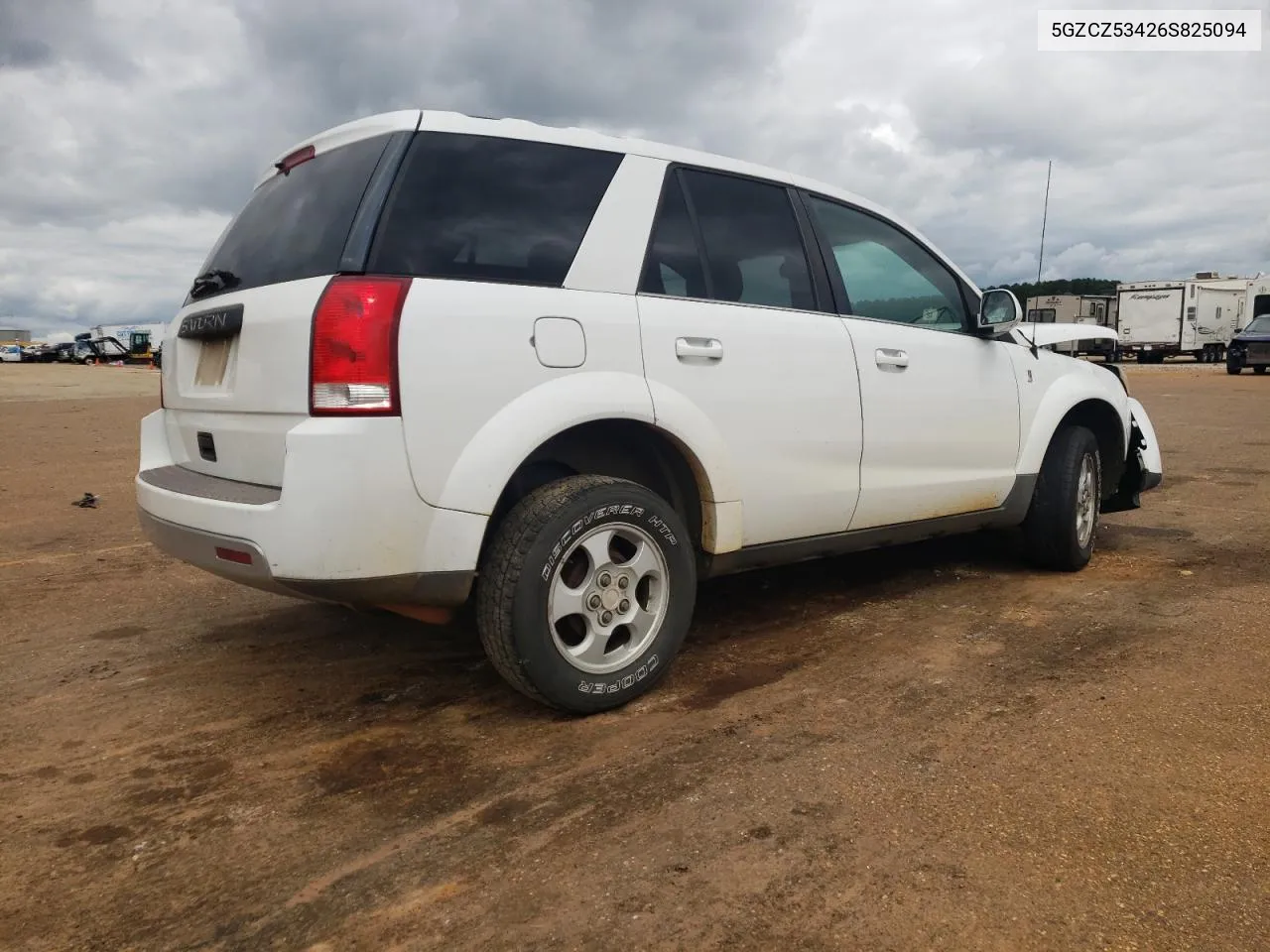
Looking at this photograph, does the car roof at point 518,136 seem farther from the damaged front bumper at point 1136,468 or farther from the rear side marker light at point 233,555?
the damaged front bumper at point 1136,468

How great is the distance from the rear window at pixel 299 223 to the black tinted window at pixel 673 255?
0.92 metres

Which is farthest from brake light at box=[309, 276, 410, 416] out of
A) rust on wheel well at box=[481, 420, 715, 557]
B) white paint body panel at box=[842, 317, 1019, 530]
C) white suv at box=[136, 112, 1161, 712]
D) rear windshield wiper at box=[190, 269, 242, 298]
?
white paint body panel at box=[842, 317, 1019, 530]

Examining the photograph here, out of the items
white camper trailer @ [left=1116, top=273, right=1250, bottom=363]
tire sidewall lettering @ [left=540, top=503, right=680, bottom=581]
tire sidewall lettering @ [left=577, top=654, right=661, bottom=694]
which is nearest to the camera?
tire sidewall lettering @ [left=540, top=503, right=680, bottom=581]

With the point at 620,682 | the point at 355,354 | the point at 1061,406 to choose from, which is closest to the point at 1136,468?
the point at 1061,406

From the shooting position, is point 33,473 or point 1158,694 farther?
point 33,473

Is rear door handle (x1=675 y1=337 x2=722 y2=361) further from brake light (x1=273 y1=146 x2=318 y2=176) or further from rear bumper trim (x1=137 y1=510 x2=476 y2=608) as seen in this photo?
brake light (x1=273 y1=146 x2=318 y2=176)

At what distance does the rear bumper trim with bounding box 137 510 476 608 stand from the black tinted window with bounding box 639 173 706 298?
3.77 ft

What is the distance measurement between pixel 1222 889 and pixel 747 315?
2.14 m

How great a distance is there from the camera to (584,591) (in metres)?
2.84

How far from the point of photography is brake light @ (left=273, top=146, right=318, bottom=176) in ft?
10.2

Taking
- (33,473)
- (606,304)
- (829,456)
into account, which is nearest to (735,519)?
(829,456)

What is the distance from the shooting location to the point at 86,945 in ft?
6.05

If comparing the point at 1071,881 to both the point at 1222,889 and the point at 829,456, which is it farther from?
the point at 829,456

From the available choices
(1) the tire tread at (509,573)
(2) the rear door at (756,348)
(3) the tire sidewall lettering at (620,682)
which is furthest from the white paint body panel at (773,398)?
(3) the tire sidewall lettering at (620,682)
